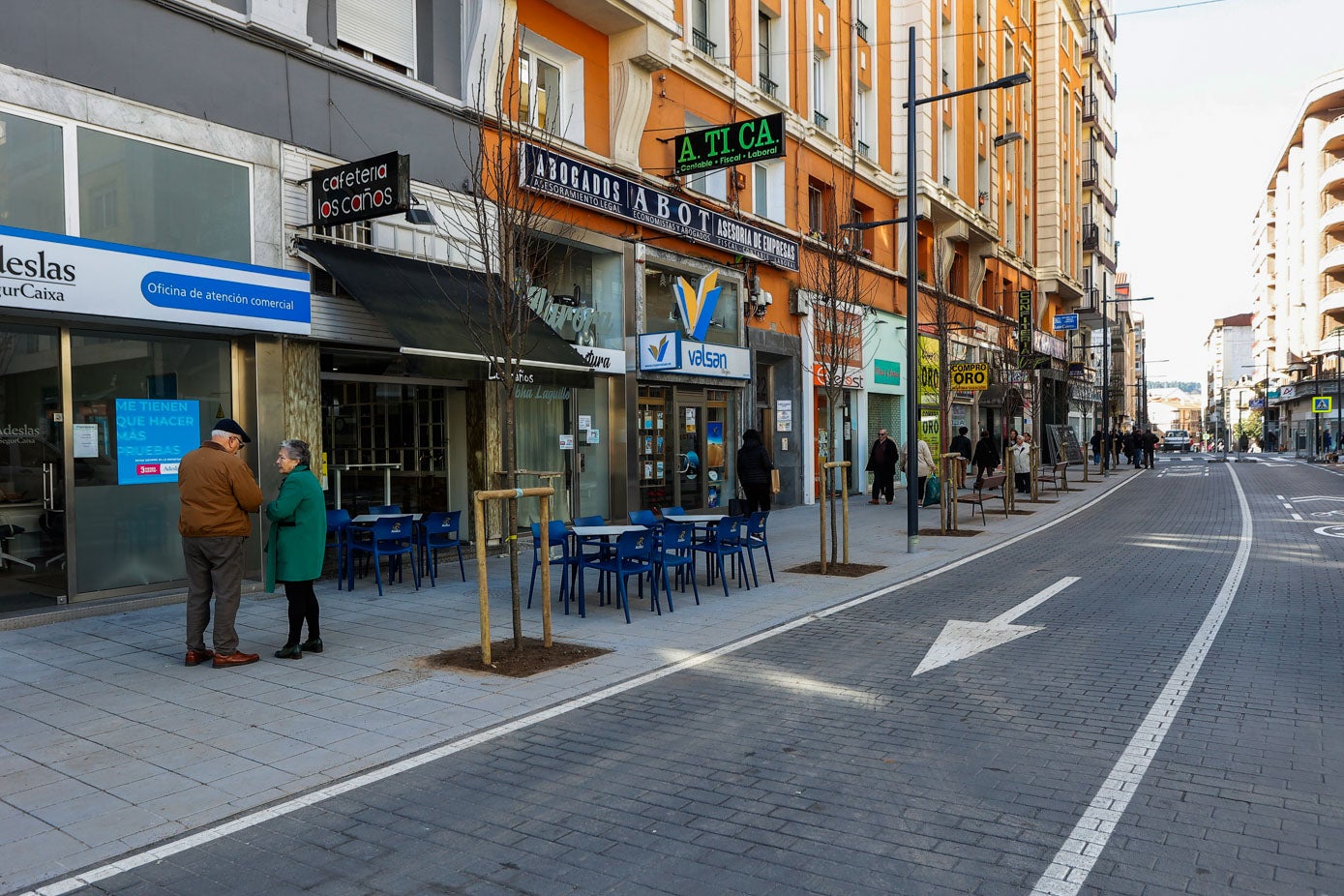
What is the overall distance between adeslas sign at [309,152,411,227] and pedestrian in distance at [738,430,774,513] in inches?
281

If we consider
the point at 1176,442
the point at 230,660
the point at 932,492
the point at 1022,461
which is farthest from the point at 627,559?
the point at 1176,442

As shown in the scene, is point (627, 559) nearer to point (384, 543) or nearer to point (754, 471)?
point (384, 543)

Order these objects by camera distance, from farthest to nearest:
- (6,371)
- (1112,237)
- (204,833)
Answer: (1112,237) → (6,371) → (204,833)

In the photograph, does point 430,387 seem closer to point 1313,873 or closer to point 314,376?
point 314,376

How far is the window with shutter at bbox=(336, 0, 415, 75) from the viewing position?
11.9 metres

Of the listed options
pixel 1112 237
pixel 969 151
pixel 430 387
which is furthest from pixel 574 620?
pixel 1112 237

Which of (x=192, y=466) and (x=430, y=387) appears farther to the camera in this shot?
(x=430, y=387)

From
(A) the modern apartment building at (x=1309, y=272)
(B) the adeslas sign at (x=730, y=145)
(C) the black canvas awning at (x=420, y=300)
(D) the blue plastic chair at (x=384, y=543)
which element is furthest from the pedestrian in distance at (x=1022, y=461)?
(A) the modern apartment building at (x=1309, y=272)

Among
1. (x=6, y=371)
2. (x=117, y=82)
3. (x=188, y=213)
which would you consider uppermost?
(x=117, y=82)

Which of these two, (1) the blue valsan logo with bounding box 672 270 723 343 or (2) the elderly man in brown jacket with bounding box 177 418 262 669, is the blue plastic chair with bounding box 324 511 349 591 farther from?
(1) the blue valsan logo with bounding box 672 270 723 343

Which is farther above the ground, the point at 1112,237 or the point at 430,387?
the point at 1112,237

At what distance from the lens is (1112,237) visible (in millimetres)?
69500

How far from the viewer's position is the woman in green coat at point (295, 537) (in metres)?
7.33

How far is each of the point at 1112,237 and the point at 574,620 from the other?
234 ft
